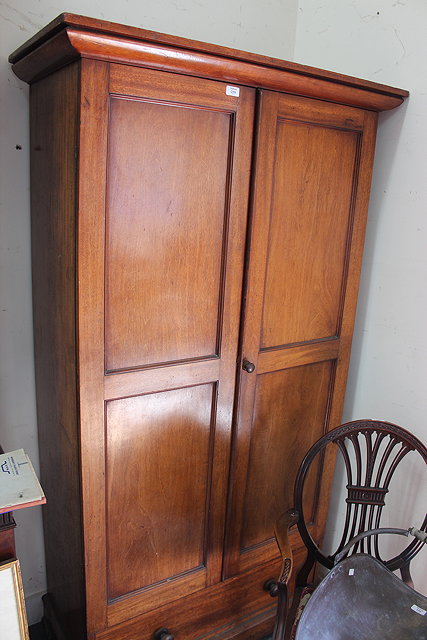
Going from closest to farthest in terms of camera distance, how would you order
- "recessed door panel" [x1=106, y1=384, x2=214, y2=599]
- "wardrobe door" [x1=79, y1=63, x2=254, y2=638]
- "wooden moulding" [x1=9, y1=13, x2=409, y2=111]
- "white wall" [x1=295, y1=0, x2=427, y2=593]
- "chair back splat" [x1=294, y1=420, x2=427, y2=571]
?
1. "wooden moulding" [x1=9, y1=13, x2=409, y2=111]
2. "wardrobe door" [x1=79, y1=63, x2=254, y2=638]
3. "recessed door panel" [x1=106, y1=384, x2=214, y2=599]
4. "chair back splat" [x1=294, y1=420, x2=427, y2=571]
5. "white wall" [x1=295, y1=0, x2=427, y2=593]

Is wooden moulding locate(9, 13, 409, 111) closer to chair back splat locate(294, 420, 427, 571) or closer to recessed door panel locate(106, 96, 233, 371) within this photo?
recessed door panel locate(106, 96, 233, 371)

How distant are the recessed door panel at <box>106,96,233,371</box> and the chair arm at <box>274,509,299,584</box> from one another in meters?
0.50

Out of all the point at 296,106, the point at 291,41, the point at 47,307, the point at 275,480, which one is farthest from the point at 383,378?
the point at 291,41

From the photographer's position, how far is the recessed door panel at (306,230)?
1.38 m

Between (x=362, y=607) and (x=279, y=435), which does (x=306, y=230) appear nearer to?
(x=279, y=435)

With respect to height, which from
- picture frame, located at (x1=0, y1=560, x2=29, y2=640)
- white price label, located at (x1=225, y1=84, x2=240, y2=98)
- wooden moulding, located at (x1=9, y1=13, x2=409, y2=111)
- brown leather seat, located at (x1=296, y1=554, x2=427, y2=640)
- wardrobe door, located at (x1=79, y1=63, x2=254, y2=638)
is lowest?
brown leather seat, located at (x1=296, y1=554, x2=427, y2=640)

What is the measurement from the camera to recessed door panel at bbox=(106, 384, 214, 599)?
129 cm

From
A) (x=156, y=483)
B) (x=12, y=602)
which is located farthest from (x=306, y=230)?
(x=12, y=602)

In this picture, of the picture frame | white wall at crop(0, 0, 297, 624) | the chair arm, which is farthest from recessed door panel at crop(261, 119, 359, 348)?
the picture frame

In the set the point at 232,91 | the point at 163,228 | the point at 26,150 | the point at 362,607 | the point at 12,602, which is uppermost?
the point at 232,91

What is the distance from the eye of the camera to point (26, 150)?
4.68ft

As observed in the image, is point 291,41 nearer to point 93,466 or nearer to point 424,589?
point 93,466

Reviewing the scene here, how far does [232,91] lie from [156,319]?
0.57 m

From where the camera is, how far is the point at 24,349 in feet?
5.04
